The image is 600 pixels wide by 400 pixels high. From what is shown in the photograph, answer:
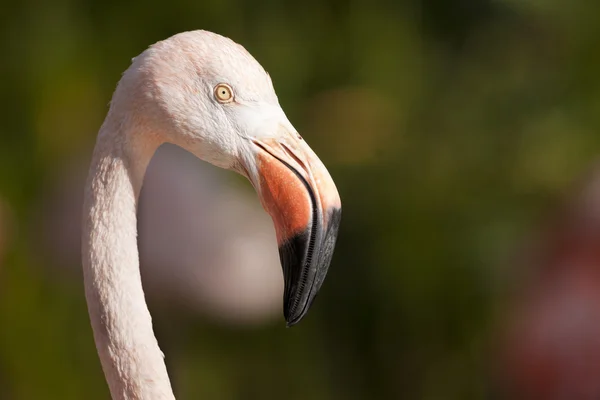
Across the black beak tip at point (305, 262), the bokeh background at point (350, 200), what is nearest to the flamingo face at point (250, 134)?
the black beak tip at point (305, 262)

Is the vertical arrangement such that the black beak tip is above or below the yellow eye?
below

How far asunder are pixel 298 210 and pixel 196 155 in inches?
5.5

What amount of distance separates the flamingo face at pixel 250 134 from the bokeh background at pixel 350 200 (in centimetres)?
180

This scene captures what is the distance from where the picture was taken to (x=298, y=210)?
35.2 inches

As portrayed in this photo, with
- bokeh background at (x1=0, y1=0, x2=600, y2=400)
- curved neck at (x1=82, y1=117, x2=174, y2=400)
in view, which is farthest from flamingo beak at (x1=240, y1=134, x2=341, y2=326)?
bokeh background at (x1=0, y1=0, x2=600, y2=400)

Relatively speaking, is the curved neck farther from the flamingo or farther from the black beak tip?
the black beak tip

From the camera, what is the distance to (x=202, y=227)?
299 centimetres

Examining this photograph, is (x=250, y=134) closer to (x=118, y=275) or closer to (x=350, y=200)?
(x=118, y=275)

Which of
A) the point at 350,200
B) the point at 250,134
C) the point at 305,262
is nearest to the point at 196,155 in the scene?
the point at 250,134

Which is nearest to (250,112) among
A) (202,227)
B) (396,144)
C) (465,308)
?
(202,227)

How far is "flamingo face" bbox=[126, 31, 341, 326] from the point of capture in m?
0.90

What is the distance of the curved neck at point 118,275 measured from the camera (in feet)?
3.15

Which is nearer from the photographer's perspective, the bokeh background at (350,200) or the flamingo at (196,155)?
the flamingo at (196,155)

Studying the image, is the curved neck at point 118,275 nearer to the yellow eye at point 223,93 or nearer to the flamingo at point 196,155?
the flamingo at point 196,155
